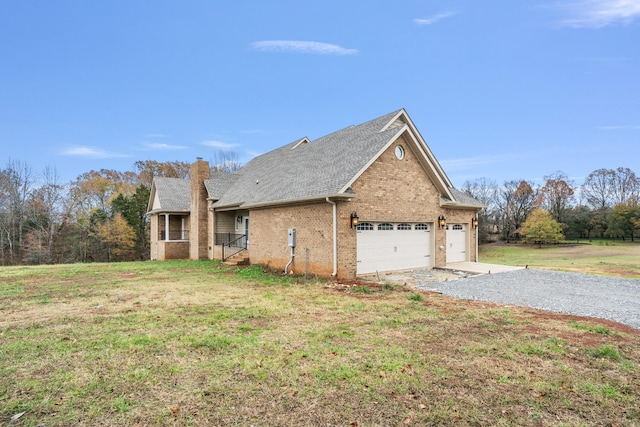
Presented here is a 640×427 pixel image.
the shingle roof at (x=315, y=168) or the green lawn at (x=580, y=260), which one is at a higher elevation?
the shingle roof at (x=315, y=168)

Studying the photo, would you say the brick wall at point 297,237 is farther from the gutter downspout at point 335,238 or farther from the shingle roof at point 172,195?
the shingle roof at point 172,195

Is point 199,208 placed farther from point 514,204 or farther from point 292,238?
point 514,204

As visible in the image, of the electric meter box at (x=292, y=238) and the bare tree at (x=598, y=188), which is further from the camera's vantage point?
the bare tree at (x=598, y=188)

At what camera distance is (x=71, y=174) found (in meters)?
37.2

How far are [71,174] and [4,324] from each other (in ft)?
125

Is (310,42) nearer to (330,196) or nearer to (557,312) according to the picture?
(330,196)

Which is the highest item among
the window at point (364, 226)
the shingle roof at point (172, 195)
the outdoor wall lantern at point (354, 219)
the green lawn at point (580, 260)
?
the shingle roof at point (172, 195)

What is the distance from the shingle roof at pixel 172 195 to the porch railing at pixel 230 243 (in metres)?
4.50

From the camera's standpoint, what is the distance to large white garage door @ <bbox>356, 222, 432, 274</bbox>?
40.5 ft

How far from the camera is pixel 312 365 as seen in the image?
14.5ft

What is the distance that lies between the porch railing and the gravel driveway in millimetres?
11061

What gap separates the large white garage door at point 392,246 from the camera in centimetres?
1234

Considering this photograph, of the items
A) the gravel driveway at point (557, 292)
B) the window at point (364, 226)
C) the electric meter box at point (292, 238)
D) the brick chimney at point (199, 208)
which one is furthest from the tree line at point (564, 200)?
the electric meter box at point (292, 238)

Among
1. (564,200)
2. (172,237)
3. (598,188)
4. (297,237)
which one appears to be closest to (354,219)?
(297,237)
